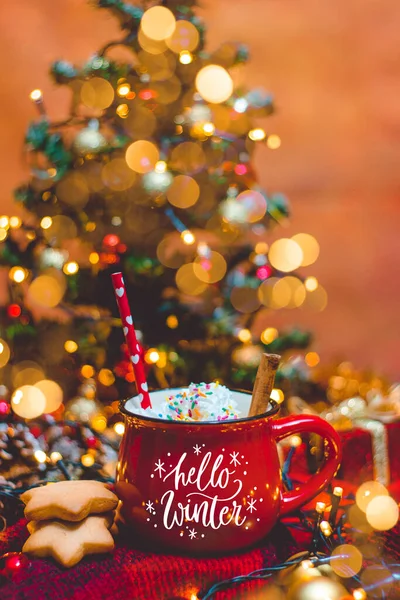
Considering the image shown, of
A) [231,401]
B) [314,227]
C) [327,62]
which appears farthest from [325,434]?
[327,62]

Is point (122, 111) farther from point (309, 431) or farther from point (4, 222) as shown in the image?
point (309, 431)

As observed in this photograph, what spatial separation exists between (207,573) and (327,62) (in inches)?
78.4

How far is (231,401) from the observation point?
65 centimetres

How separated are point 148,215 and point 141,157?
14 centimetres

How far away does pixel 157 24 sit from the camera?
142cm

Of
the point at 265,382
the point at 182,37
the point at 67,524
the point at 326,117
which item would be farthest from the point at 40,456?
the point at 326,117

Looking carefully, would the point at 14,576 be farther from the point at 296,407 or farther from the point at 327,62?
the point at 327,62

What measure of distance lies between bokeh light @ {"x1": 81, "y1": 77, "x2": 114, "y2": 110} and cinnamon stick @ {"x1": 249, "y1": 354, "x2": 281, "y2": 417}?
102cm

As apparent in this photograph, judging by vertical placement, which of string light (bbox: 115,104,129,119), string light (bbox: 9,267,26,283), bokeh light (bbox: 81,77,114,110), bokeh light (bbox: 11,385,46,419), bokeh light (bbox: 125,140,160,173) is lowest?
bokeh light (bbox: 11,385,46,419)

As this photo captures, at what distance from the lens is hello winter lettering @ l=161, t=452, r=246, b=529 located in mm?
541

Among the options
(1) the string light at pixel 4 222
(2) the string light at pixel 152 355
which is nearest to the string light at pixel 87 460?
(2) the string light at pixel 152 355

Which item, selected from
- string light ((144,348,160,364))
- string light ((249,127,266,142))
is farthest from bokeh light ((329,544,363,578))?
string light ((249,127,266,142))

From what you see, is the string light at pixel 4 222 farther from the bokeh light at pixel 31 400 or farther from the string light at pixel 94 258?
the bokeh light at pixel 31 400

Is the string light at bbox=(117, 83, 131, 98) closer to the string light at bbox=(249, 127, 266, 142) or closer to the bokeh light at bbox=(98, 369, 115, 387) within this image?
the string light at bbox=(249, 127, 266, 142)
